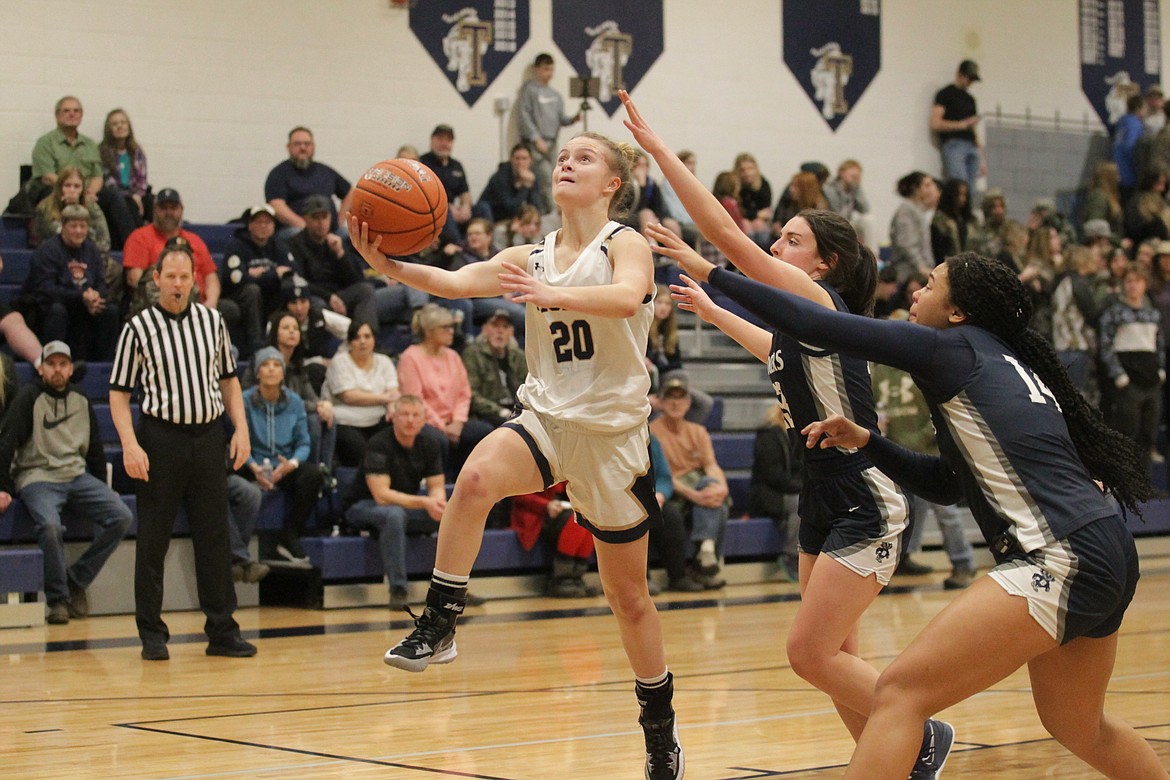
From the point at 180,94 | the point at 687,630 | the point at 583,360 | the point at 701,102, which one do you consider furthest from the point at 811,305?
the point at 701,102

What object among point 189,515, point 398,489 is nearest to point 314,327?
point 398,489

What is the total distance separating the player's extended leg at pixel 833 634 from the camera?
408 cm

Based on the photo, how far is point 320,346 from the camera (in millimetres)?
10797

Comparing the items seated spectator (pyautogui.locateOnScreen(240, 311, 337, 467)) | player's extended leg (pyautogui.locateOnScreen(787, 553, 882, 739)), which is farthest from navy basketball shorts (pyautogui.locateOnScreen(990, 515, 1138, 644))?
seated spectator (pyautogui.locateOnScreen(240, 311, 337, 467))

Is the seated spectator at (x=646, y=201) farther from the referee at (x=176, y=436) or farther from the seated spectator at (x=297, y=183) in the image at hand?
the referee at (x=176, y=436)

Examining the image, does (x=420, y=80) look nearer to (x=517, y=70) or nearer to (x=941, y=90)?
(x=517, y=70)

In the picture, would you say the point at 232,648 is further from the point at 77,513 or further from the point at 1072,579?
the point at 1072,579

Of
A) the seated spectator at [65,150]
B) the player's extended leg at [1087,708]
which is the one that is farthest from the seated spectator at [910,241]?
the player's extended leg at [1087,708]

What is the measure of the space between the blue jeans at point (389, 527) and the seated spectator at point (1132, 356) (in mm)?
7167

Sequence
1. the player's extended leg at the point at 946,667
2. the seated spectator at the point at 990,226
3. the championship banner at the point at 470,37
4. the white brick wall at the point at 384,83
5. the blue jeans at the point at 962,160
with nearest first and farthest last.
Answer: the player's extended leg at the point at 946,667 < the white brick wall at the point at 384,83 < the championship banner at the point at 470,37 < the seated spectator at the point at 990,226 < the blue jeans at the point at 962,160

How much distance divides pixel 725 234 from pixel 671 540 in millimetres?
6274

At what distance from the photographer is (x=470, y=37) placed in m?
14.4

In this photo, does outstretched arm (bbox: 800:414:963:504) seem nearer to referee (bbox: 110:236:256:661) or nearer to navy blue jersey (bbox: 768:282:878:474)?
navy blue jersey (bbox: 768:282:878:474)

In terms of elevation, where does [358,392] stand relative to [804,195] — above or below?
below
